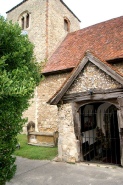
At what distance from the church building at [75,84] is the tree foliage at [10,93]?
3.11 feet

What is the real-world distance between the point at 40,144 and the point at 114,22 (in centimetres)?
1033

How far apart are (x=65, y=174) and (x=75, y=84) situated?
3325 mm

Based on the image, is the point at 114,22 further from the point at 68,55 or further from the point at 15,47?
the point at 15,47

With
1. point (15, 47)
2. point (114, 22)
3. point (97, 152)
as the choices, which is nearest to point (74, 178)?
point (97, 152)

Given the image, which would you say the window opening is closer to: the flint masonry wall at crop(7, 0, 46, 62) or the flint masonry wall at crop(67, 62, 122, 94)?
the flint masonry wall at crop(7, 0, 46, 62)

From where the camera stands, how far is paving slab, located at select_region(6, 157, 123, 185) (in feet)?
15.3

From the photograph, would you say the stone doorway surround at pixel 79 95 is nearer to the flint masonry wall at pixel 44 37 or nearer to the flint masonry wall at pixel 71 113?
the flint masonry wall at pixel 71 113

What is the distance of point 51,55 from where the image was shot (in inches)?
504

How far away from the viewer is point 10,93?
9.55 ft

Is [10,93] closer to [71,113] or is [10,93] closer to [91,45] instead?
[71,113]

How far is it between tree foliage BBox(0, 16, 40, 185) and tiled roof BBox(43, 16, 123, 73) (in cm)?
577

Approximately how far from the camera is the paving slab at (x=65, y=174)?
466 cm

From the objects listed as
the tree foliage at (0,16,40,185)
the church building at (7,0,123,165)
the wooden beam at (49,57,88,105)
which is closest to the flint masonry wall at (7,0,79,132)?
the church building at (7,0,123,165)

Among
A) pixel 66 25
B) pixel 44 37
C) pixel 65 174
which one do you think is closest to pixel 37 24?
pixel 44 37
